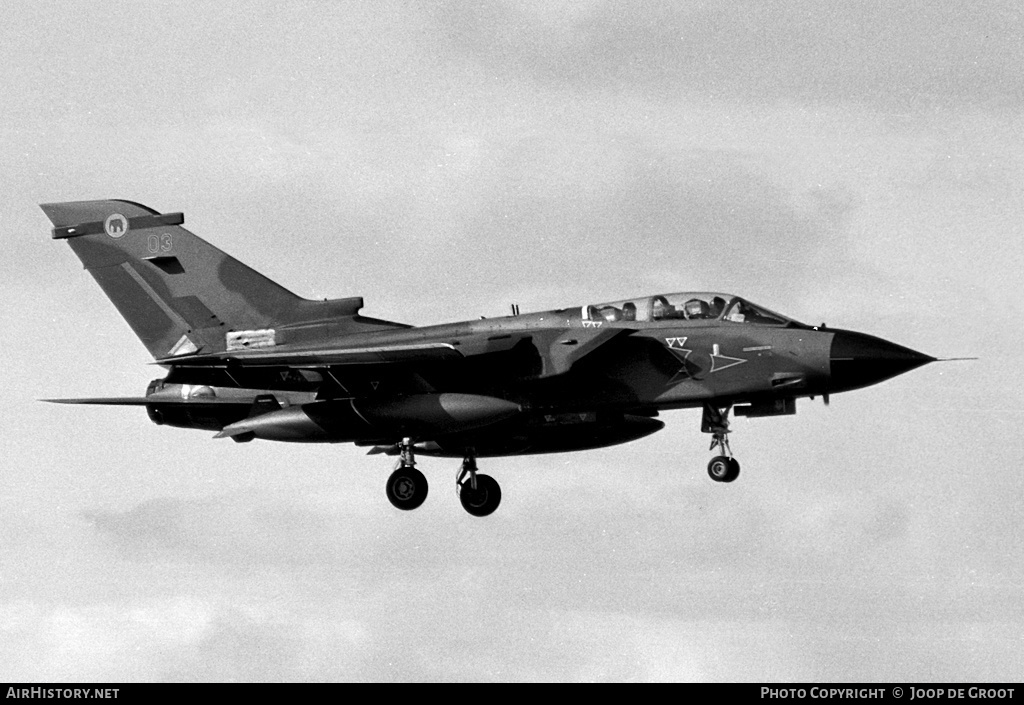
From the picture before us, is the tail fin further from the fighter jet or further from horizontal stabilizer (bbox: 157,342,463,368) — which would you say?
horizontal stabilizer (bbox: 157,342,463,368)

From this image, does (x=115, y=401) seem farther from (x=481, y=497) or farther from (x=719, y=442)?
(x=719, y=442)

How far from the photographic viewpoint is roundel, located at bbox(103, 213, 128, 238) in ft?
98.7

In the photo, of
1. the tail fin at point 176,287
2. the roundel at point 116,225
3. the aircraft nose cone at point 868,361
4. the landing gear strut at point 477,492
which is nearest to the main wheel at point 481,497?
the landing gear strut at point 477,492

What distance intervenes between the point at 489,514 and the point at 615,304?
14.6 feet

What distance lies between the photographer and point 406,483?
88.9ft

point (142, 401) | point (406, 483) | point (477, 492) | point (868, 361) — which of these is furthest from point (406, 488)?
point (868, 361)

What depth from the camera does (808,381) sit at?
24609 mm

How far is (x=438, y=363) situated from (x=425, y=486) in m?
2.02

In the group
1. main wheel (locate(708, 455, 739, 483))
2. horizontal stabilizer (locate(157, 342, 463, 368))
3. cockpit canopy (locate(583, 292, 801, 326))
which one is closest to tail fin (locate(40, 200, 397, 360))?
horizontal stabilizer (locate(157, 342, 463, 368))

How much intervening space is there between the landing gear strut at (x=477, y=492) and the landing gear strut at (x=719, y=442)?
440 centimetres

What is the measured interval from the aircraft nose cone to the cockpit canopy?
1063mm
